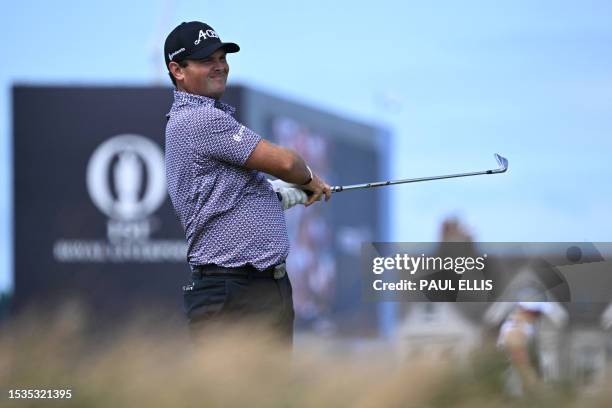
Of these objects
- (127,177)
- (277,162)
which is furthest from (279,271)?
(127,177)

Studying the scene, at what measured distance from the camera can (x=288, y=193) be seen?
233 inches

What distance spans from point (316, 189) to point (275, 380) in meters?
0.95

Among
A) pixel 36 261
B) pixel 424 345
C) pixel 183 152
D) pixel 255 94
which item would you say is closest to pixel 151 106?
pixel 255 94

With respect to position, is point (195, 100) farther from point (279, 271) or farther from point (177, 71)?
point (279, 271)

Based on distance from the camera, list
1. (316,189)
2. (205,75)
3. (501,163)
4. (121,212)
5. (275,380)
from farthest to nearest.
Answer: (121,212)
(501,163)
(316,189)
(205,75)
(275,380)

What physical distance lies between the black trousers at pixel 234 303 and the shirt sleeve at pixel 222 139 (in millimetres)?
472

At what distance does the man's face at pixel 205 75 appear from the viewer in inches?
229

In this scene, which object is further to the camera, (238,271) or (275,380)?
(238,271)

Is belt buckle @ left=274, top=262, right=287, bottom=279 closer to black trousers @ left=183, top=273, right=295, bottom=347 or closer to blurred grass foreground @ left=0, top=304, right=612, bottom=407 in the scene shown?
black trousers @ left=183, top=273, right=295, bottom=347

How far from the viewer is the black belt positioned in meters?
5.69

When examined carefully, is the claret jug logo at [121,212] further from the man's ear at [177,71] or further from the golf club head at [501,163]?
the man's ear at [177,71]

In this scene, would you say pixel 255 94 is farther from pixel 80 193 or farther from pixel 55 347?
pixel 55 347

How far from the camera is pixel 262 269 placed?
569cm

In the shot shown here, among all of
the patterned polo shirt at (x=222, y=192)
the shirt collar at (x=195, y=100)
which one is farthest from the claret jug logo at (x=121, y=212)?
the patterned polo shirt at (x=222, y=192)
